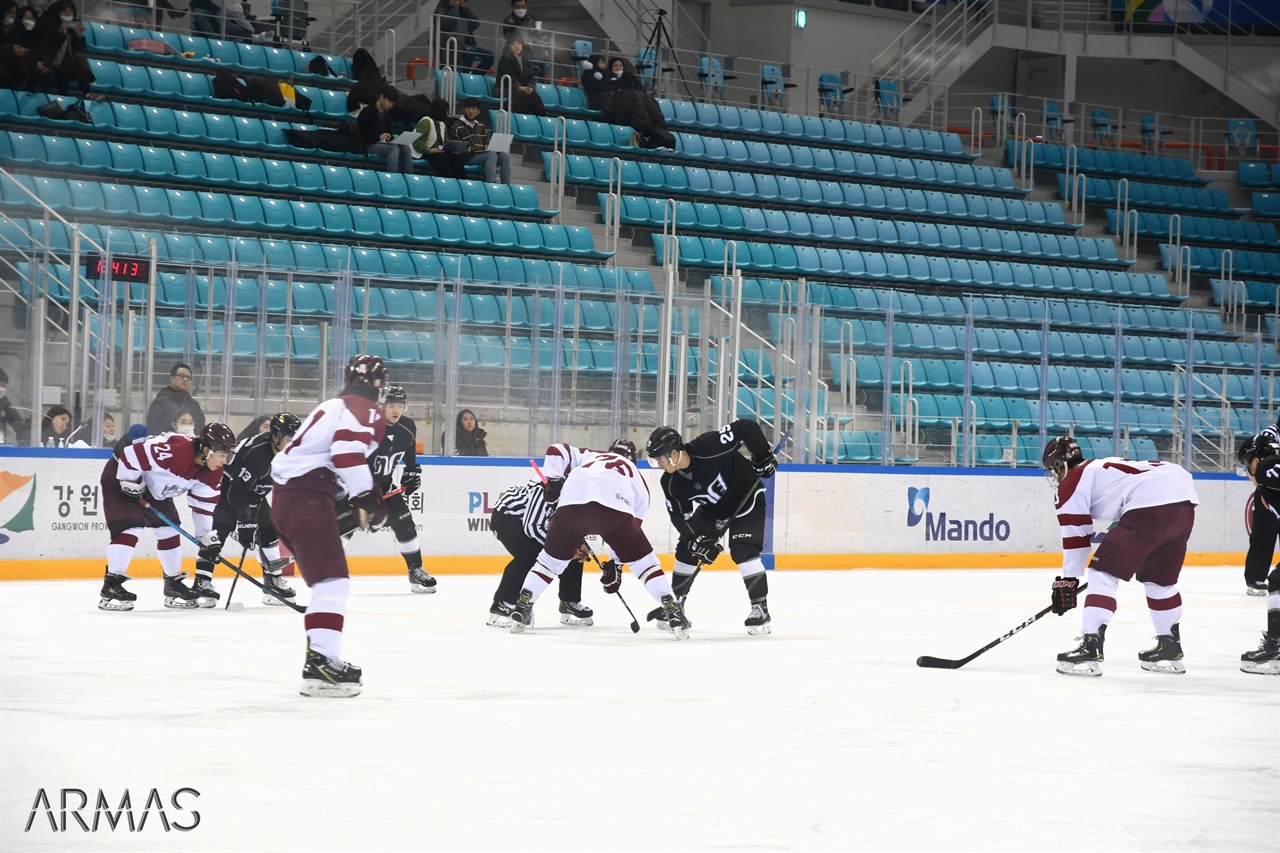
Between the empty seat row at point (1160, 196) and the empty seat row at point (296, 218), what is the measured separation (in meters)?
9.50

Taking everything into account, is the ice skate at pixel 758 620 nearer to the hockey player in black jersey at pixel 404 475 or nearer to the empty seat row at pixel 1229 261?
the hockey player in black jersey at pixel 404 475

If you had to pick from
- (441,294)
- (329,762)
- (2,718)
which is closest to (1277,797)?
(329,762)

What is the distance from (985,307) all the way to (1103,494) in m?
12.3

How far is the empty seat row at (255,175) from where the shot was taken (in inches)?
586

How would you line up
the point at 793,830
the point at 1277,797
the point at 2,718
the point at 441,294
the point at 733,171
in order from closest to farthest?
1. the point at 793,830
2. the point at 1277,797
3. the point at 2,718
4. the point at 441,294
5. the point at 733,171

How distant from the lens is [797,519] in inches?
556

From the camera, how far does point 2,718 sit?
523cm

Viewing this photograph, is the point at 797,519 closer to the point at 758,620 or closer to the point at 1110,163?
the point at 758,620

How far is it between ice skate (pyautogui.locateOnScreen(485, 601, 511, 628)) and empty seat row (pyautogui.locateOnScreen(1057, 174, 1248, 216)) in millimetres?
16692

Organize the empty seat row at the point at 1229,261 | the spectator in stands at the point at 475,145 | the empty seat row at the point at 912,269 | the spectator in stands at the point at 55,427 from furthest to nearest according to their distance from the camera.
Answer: the empty seat row at the point at 1229,261 → the empty seat row at the point at 912,269 → the spectator in stands at the point at 475,145 → the spectator in stands at the point at 55,427

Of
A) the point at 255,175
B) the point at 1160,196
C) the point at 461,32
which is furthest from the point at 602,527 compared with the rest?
the point at 1160,196

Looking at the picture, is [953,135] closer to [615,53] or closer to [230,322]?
[615,53]

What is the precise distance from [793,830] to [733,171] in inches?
680

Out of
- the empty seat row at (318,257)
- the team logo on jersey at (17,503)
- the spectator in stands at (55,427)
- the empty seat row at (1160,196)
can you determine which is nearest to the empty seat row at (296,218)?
the empty seat row at (318,257)
